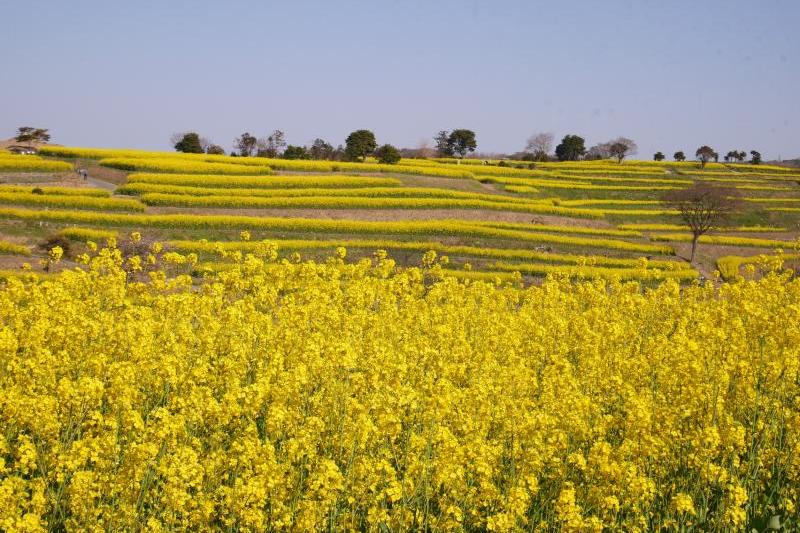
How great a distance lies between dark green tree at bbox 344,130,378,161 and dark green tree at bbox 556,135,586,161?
161 ft

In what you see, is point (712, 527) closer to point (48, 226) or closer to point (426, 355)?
point (426, 355)

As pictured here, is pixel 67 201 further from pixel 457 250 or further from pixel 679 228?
pixel 679 228

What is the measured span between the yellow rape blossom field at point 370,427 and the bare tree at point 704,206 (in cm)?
4136

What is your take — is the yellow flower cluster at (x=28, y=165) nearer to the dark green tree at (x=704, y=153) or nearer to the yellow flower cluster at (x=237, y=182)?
the yellow flower cluster at (x=237, y=182)

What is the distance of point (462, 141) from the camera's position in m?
116

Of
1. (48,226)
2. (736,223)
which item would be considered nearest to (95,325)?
(48,226)

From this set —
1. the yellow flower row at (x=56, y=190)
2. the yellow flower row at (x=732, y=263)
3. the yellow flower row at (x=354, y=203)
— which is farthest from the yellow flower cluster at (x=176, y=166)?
the yellow flower row at (x=732, y=263)

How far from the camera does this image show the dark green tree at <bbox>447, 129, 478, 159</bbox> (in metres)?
114

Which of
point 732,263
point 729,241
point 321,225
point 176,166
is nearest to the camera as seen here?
point 321,225

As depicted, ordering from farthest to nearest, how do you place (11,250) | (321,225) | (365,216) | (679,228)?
(679,228), (365,216), (321,225), (11,250)

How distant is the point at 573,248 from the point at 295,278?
34265 mm

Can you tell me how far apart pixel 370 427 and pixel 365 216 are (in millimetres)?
45860

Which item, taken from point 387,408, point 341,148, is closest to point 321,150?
point 341,148

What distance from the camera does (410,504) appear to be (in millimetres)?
8250
